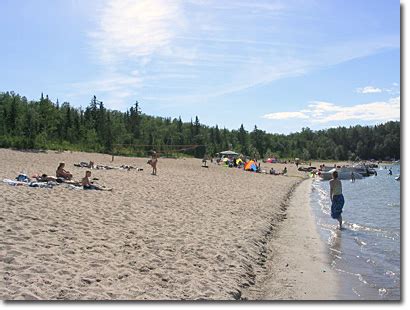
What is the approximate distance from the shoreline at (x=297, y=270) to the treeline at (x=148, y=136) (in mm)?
3100

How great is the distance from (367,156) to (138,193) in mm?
99242

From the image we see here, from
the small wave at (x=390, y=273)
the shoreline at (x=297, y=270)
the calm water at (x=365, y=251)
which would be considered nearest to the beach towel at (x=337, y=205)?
the calm water at (x=365, y=251)

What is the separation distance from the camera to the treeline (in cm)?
4841

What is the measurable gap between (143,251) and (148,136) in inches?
2783

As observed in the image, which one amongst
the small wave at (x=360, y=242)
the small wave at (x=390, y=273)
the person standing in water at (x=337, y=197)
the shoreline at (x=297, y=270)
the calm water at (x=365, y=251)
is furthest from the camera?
the person standing in water at (x=337, y=197)

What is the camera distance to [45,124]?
4866 centimetres

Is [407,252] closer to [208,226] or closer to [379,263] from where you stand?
[379,263]

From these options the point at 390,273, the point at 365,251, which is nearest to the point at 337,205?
the point at 365,251

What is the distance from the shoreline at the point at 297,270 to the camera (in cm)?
677

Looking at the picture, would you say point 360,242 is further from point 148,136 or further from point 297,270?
point 148,136

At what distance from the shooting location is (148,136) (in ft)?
254

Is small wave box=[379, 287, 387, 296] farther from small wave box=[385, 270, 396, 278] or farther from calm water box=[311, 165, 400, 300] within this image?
small wave box=[385, 270, 396, 278]

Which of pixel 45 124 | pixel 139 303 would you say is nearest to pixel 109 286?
pixel 139 303

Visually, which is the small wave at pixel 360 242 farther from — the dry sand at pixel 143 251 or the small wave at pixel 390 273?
the small wave at pixel 390 273
